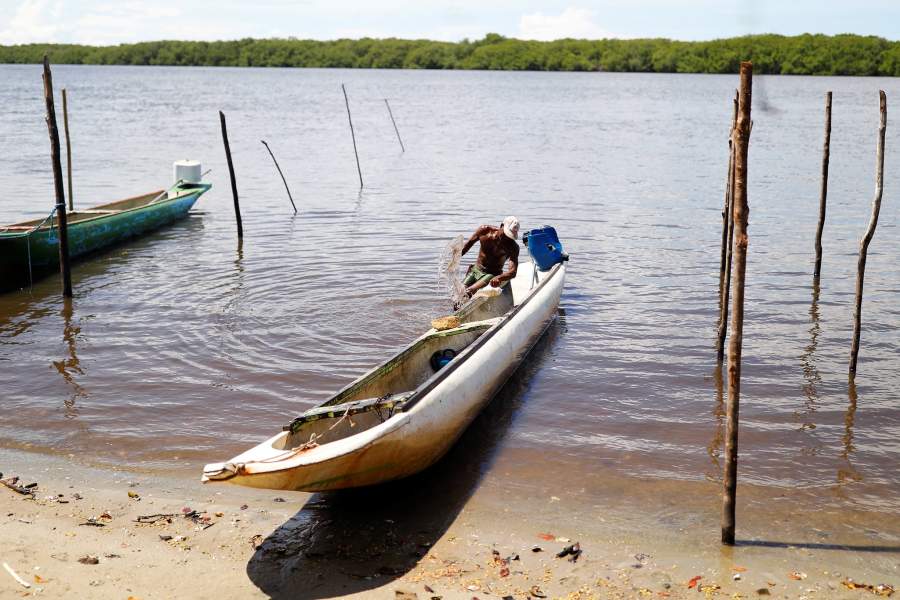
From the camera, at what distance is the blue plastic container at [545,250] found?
12.2 m

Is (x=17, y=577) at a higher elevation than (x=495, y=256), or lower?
lower

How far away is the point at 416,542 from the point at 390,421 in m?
0.81

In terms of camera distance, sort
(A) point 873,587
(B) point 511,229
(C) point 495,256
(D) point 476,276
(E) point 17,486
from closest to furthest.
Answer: (A) point 873,587 → (E) point 17,486 → (B) point 511,229 → (C) point 495,256 → (D) point 476,276

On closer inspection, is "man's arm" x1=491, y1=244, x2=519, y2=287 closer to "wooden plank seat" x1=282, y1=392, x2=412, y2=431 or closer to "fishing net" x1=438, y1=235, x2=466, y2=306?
"fishing net" x1=438, y1=235, x2=466, y2=306

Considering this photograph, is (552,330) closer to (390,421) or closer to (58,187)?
(390,421)

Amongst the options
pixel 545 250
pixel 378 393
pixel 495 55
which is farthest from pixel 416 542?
pixel 495 55

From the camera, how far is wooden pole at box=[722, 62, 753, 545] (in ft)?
17.9

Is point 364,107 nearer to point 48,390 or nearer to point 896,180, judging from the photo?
point 896,180

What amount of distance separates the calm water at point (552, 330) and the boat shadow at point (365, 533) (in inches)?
31.6

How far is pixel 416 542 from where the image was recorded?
5844 millimetres

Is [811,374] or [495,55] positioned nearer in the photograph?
[811,374]

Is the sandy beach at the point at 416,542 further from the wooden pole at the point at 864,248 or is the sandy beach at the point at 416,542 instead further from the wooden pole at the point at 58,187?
the wooden pole at the point at 58,187

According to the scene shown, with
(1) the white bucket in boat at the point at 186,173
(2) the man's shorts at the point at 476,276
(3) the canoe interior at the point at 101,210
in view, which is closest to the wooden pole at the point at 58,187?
(3) the canoe interior at the point at 101,210

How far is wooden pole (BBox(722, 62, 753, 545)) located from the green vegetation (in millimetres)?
65470
